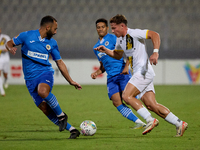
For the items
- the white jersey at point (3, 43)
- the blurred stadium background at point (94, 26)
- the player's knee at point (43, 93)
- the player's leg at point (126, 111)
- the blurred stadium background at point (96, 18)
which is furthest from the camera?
the blurred stadium background at point (96, 18)

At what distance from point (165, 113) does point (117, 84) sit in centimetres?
152

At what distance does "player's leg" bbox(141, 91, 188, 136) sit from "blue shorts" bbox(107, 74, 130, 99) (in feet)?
3.50

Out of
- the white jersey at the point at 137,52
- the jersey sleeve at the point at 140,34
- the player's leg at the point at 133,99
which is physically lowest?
the player's leg at the point at 133,99

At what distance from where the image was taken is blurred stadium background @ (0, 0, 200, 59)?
18453 mm

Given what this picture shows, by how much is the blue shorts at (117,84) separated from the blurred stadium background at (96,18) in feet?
37.2

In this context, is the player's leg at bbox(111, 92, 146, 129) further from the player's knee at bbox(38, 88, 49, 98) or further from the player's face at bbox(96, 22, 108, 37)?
the player's knee at bbox(38, 88, 49, 98)

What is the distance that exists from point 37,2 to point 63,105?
11.3 m

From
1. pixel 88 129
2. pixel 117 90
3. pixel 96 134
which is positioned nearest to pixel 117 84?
pixel 117 90

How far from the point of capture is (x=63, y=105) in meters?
10.4

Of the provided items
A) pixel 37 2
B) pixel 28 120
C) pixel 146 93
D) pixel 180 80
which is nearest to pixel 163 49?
pixel 180 80

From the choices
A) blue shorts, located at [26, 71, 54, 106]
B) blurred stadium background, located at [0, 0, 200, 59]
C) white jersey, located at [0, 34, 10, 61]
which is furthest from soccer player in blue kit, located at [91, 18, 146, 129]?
blurred stadium background, located at [0, 0, 200, 59]

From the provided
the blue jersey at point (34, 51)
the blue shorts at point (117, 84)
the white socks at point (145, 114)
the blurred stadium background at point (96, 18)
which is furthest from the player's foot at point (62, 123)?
the blurred stadium background at point (96, 18)

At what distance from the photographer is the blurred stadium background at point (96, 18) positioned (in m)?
18.5

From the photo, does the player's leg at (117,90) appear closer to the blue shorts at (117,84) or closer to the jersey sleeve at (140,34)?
the blue shorts at (117,84)
